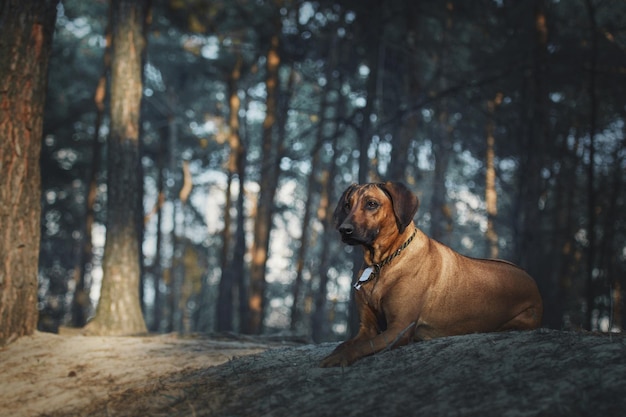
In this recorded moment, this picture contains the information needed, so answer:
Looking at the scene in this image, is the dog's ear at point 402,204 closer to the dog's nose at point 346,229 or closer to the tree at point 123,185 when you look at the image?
the dog's nose at point 346,229

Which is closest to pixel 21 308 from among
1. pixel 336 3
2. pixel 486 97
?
pixel 486 97

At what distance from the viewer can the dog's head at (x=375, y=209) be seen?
532 cm

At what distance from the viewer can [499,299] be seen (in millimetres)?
5844

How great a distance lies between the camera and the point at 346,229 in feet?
16.8

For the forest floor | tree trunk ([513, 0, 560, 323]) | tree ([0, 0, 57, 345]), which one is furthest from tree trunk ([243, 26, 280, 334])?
the forest floor

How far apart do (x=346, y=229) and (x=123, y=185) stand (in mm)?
6948

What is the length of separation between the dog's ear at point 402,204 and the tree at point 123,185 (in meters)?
6.49

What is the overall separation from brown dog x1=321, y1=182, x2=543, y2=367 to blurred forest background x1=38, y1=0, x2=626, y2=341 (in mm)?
5225

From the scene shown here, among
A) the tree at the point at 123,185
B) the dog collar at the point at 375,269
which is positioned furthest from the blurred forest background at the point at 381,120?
the dog collar at the point at 375,269

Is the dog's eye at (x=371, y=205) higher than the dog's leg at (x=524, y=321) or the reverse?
higher

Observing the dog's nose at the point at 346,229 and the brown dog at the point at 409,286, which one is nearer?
the dog's nose at the point at 346,229

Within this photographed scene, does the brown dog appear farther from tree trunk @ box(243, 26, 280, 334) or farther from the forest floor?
tree trunk @ box(243, 26, 280, 334)

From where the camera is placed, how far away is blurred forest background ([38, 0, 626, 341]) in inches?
618

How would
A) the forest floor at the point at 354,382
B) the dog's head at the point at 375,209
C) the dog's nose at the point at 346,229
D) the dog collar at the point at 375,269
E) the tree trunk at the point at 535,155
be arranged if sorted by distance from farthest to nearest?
the tree trunk at the point at 535,155
the dog collar at the point at 375,269
the dog's head at the point at 375,209
the dog's nose at the point at 346,229
the forest floor at the point at 354,382
